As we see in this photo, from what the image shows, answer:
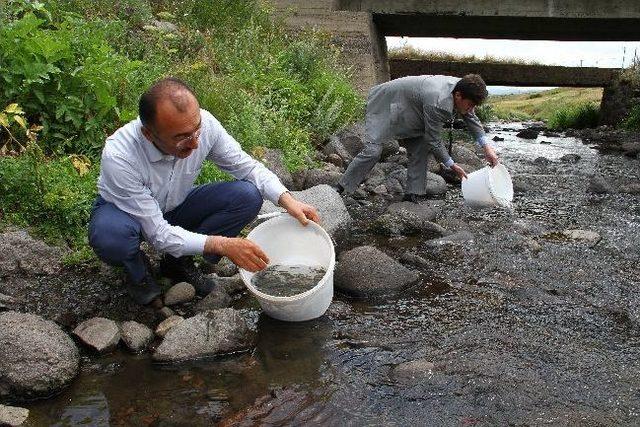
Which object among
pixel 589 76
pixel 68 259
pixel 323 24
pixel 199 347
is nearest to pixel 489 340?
pixel 199 347

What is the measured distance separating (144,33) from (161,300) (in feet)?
16.9

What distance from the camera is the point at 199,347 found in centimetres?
344

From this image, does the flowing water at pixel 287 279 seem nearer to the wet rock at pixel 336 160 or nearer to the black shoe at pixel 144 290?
the black shoe at pixel 144 290

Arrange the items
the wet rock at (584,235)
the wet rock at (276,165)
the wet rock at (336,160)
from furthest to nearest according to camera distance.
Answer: the wet rock at (336,160) < the wet rock at (276,165) < the wet rock at (584,235)

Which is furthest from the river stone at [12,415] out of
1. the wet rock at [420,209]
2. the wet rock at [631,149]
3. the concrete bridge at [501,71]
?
the concrete bridge at [501,71]

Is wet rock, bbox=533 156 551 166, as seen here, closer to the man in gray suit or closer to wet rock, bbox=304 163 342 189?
the man in gray suit

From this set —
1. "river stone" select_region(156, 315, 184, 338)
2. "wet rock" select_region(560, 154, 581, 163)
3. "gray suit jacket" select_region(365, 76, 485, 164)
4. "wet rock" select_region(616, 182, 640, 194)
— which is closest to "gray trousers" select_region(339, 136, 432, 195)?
"gray suit jacket" select_region(365, 76, 485, 164)

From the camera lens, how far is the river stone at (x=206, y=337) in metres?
3.40

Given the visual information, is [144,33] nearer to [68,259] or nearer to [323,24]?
[68,259]

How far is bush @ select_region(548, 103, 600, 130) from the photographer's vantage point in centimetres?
2064

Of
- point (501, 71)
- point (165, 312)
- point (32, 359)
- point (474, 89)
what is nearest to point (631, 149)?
point (474, 89)

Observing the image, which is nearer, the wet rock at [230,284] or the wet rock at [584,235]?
the wet rock at [230,284]

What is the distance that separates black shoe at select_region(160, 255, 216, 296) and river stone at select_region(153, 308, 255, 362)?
1.85ft

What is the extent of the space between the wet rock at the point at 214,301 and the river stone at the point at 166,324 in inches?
8.2
